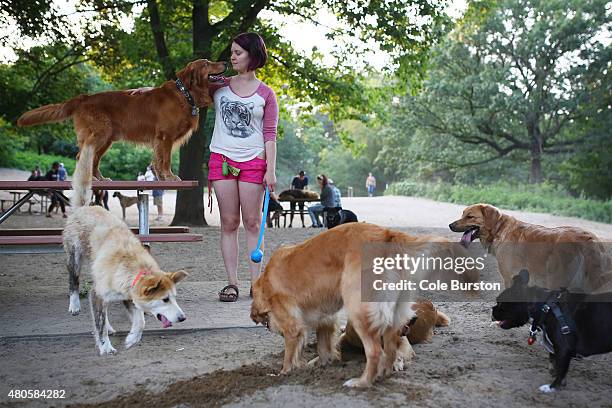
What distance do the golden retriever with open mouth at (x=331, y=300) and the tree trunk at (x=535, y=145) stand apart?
3269 cm

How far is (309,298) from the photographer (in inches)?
150

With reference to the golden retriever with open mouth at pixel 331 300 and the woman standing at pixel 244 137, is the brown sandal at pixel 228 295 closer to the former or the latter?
the woman standing at pixel 244 137

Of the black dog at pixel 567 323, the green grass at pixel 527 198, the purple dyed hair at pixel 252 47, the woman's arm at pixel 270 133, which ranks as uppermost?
the purple dyed hair at pixel 252 47

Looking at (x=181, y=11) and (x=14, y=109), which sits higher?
(x=181, y=11)

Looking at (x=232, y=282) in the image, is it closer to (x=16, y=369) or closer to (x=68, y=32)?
(x=16, y=369)

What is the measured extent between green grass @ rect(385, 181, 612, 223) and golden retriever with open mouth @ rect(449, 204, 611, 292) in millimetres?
18391

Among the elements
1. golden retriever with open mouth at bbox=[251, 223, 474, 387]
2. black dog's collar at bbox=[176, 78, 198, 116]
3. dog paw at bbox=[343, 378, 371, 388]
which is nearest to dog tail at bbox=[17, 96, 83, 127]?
black dog's collar at bbox=[176, 78, 198, 116]

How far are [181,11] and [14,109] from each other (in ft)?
18.1

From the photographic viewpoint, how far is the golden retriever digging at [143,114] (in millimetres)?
5574

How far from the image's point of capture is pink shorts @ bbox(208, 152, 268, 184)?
532 centimetres

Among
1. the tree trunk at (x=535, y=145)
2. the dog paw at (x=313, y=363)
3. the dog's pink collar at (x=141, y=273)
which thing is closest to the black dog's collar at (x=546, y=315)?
the dog paw at (x=313, y=363)

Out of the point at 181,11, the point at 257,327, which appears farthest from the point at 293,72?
the point at 257,327

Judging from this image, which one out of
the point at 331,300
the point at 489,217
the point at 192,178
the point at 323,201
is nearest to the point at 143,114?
the point at 331,300

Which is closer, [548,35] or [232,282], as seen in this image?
[232,282]
